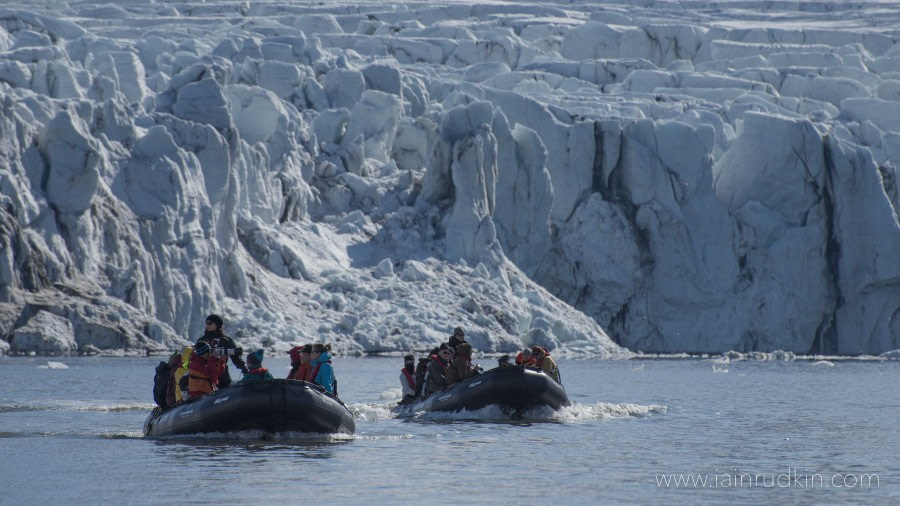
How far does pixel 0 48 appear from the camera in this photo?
7669cm

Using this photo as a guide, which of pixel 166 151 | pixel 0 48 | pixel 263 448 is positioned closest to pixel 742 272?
pixel 166 151

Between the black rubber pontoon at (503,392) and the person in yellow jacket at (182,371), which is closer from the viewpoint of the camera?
the person in yellow jacket at (182,371)

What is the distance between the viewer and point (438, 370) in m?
27.3

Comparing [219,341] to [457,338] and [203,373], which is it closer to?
[203,373]

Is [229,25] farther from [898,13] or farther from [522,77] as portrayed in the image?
[898,13]

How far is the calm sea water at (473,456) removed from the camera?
660 inches

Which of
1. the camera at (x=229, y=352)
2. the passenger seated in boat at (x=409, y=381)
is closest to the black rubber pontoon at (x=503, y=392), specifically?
the passenger seated in boat at (x=409, y=381)

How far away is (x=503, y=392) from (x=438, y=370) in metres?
1.72

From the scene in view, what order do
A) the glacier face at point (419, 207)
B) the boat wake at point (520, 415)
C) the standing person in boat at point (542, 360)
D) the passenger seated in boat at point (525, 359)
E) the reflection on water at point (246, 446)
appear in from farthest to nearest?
the glacier face at point (419, 207) < the standing person in boat at point (542, 360) < the passenger seated in boat at point (525, 359) < the boat wake at point (520, 415) < the reflection on water at point (246, 446)

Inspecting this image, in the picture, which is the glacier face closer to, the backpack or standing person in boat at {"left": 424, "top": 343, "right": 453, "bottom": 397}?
standing person in boat at {"left": 424, "top": 343, "right": 453, "bottom": 397}

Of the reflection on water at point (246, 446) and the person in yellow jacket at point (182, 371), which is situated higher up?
the person in yellow jacket at point (182, 371)

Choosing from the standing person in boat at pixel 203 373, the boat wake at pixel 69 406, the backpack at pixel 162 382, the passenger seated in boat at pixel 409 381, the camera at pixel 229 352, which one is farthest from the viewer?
the boat wake at pixel 69 406

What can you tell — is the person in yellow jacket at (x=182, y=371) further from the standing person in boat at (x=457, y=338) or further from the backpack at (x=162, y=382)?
the standing person in boat at (x=457, y=338)

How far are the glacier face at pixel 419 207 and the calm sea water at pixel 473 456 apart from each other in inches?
680
